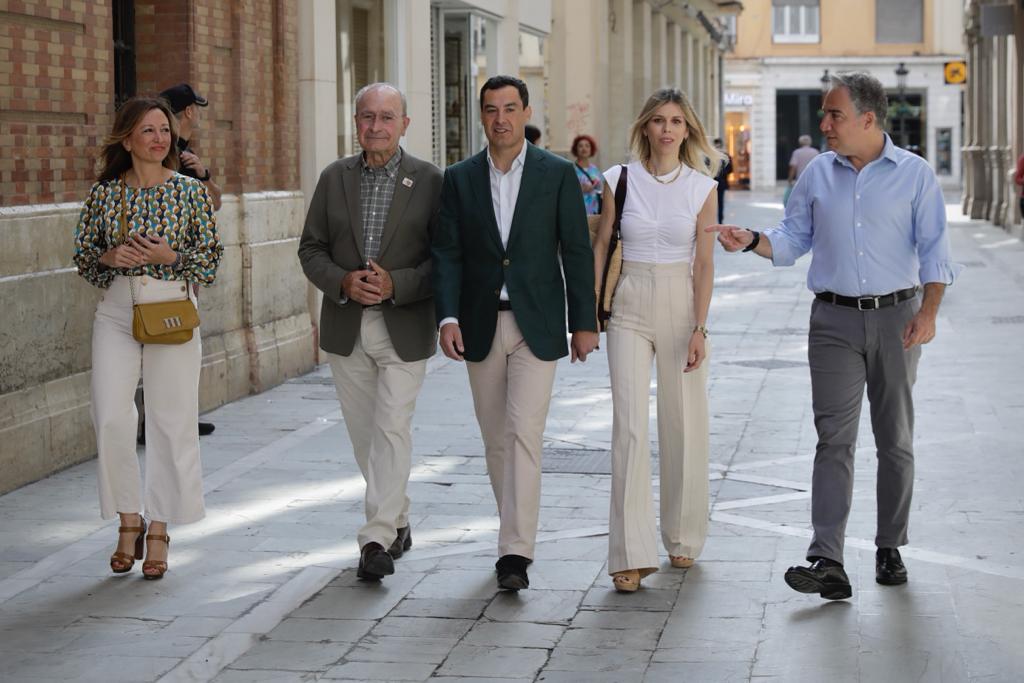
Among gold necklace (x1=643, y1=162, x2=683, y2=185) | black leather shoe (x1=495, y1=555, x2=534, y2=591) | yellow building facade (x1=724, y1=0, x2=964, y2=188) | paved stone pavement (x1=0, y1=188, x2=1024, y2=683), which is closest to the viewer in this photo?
paved stone pavement (x1=0, y1=188, x2=1024, y2=683)

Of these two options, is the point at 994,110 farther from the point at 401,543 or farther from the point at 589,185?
the point at 401,543

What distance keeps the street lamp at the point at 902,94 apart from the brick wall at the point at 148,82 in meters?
52.5

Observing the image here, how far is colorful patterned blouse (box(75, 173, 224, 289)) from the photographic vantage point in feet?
23.0

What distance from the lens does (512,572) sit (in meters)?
6.70

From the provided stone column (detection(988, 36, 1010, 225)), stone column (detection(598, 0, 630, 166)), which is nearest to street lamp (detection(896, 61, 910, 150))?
stone column (detection(988, 36, 1010, 225))

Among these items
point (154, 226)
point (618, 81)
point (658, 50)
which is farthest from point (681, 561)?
point (658, 50)

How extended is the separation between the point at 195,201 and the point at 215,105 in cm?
549

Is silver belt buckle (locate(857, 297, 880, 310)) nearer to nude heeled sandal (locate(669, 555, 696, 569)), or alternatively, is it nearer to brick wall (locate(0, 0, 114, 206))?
nude heeled sandal (locate(669, 555, 696, 569))

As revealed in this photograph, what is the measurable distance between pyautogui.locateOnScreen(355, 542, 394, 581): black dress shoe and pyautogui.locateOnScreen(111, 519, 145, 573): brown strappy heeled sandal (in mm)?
954

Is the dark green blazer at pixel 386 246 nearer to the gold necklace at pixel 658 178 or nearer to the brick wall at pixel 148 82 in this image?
the gold necklace at pixel 658 178

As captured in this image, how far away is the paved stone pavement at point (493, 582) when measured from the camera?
5820 millimetres

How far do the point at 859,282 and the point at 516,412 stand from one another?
1.37 m

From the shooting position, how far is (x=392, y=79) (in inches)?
661

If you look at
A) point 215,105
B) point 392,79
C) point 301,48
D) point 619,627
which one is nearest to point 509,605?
point 619,627
